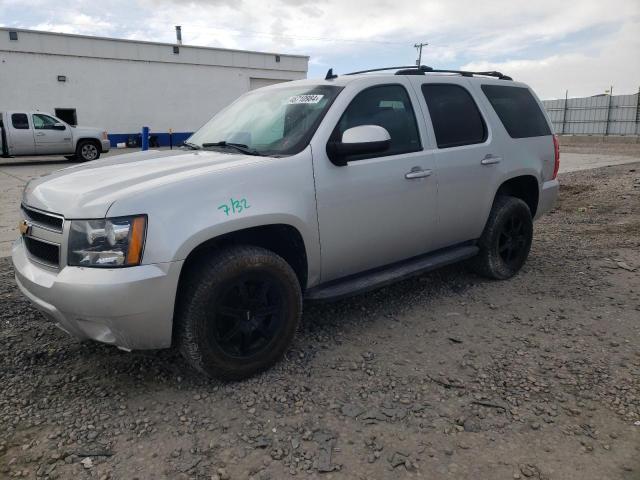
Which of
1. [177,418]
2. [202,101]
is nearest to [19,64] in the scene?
[202,101]

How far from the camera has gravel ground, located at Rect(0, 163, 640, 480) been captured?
7.56 ft

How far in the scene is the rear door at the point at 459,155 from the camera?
3.89 metres

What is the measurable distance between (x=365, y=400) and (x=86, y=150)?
1714cm

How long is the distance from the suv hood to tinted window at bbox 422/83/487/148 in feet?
5.41

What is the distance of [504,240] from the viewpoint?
15.4 ft

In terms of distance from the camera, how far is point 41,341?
11.3ft

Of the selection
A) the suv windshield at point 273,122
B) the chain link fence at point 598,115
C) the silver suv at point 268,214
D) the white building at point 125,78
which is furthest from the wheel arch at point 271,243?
the chain link fence at point 598,115

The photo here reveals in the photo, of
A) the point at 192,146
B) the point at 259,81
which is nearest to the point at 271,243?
the point at 192,146

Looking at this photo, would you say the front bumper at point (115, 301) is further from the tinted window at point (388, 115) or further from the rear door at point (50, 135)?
the rear door at point (50, 135)

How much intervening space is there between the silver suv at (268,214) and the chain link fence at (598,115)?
27.9 meters

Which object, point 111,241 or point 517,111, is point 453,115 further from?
point 111,241

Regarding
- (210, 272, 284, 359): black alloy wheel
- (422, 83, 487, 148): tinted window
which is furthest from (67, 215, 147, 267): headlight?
(422, 83, 487, 148): tinted window

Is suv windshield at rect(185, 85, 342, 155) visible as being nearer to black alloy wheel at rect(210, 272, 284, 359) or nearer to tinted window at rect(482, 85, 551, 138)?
black alloy wheel at rect(210, 272, 284, 359)

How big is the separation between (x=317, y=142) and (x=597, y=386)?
2215 millimetres
